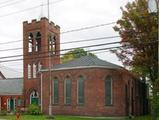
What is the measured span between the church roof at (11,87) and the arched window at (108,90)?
21444mm

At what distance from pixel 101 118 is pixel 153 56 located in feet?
32.2

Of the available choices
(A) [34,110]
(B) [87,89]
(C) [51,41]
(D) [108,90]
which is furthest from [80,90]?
(C) [51,41]

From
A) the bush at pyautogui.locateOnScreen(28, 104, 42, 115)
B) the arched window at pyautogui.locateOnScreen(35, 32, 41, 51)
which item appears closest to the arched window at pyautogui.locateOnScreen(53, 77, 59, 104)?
the bush at pyautogui.locateOnScreen(28, 104, 42, 115)

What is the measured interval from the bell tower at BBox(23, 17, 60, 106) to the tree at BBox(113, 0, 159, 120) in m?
17.0

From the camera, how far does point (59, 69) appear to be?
4844 cm

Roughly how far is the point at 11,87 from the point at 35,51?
41.2ft

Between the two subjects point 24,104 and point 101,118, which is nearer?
point 101,118

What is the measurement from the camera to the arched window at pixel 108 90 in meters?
45.9

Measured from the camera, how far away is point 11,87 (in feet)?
222

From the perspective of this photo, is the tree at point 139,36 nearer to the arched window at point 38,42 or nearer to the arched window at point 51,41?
the arched window at point 51,41

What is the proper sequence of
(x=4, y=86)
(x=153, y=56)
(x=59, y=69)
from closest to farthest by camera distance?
(x=153, y=56), (x=59, y=69), (x=4, y=86)

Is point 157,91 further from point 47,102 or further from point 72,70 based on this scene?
point 47,102

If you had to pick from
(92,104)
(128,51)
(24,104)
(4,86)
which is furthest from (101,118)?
(4,86)

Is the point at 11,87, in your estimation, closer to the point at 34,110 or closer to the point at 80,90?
the point at 34,110
